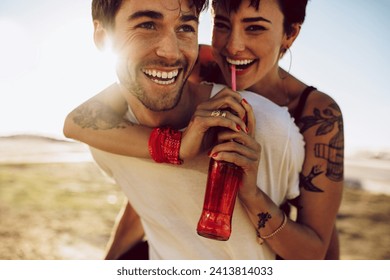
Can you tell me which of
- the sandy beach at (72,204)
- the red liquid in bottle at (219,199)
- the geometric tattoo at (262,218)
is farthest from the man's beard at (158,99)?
the sandy beach at (72,204)

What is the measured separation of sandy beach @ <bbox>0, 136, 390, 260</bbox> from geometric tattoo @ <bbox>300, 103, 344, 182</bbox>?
2272 millimetres

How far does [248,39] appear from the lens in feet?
7.11

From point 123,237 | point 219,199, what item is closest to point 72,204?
point 123,237

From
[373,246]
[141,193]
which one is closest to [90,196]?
[373,246]

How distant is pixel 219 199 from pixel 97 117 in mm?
796

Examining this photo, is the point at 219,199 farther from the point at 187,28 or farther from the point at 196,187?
the point at 187,28

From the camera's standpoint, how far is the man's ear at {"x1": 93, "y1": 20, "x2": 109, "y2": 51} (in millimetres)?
2182

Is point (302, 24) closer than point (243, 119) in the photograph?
No

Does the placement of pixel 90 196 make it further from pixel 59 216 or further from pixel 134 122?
pixel 134 122

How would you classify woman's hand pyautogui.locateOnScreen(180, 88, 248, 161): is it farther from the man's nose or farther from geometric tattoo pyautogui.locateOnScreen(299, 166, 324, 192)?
geometric tattoo pyautogui.locateOnScreen(299, 166, 324, 192)

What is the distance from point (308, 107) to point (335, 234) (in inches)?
37.6

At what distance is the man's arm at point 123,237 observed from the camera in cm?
260

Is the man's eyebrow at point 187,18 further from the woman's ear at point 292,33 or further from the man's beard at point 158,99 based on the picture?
the woman's ear at point 292,33
